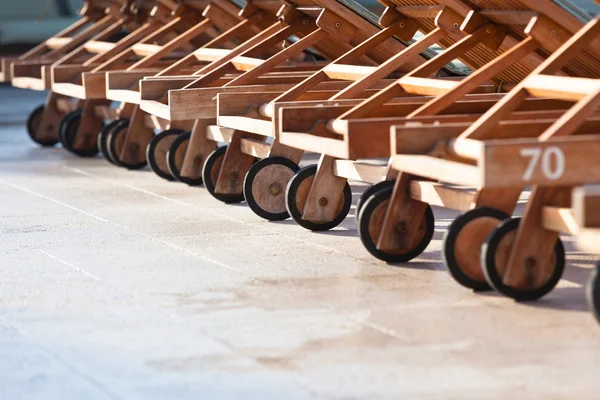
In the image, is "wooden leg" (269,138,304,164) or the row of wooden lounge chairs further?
"wooden leg" (269,138,304,164)

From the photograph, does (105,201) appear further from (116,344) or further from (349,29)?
(116,344)

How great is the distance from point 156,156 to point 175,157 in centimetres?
26

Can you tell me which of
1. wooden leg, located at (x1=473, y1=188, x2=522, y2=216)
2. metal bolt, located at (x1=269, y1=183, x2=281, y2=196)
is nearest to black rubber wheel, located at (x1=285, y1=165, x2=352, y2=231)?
metal bolt, located at (x1=269, y1=183, x2=281, y2=196)

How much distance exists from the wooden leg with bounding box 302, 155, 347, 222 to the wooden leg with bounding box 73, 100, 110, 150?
3.15 meters

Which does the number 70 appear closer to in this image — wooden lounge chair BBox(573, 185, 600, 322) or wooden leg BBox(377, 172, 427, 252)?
wooden lounge chair BBox(573, 185, 600, 322)

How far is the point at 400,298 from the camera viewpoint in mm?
3789

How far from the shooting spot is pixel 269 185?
5301 millimetres

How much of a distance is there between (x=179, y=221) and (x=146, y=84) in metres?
0.92

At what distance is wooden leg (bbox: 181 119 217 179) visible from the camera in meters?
6.25

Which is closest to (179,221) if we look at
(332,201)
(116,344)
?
(332,201)

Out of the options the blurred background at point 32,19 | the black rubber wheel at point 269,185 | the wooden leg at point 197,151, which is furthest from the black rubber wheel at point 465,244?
the blurred background at point 32,19

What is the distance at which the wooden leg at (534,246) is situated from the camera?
3.62m

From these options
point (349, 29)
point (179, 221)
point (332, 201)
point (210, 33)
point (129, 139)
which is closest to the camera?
point (332, 201)

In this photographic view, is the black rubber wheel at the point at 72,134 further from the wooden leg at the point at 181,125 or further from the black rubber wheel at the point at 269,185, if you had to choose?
the black rubber wheel at the point at 269,185
